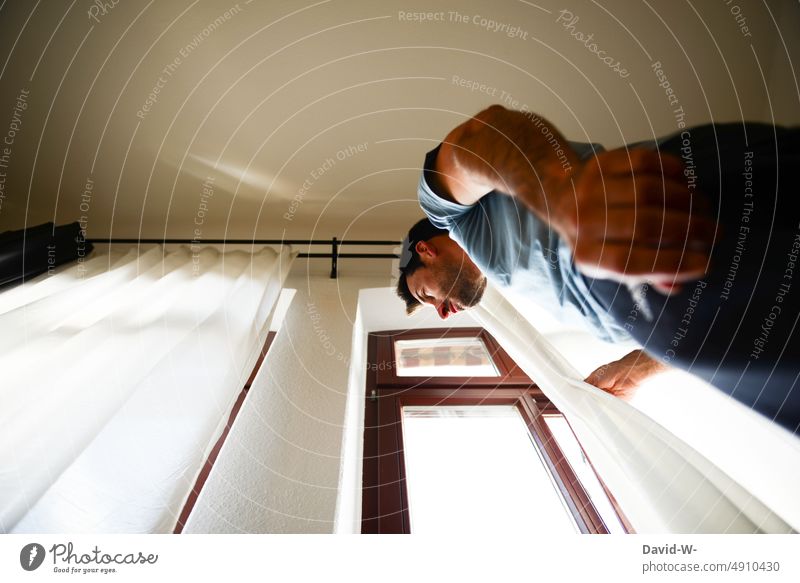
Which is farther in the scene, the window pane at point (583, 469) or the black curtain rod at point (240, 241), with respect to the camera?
the black curtain rod at point (240, 241)

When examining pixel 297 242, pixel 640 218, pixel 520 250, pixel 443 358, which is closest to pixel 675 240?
pixel 640 218

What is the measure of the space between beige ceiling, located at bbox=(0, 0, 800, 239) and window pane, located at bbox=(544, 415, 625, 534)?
1.20ft

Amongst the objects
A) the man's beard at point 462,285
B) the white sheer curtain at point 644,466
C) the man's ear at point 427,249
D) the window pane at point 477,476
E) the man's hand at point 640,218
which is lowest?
the window pane at point 477,476

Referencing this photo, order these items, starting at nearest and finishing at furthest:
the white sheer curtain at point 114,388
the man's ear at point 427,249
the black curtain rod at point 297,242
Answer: the white sheer curtain at point 114,388 → the man's ear at point 427,249 → the black curtain rod at point 297,242

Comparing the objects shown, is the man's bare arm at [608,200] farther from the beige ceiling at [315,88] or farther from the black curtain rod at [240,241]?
the black curtain rod at [240,241]

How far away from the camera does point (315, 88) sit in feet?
1.94

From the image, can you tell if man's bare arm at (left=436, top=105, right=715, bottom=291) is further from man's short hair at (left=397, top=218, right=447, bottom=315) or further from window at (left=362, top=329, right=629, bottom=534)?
window at (left=362, top=329, right=629, bottom=534)

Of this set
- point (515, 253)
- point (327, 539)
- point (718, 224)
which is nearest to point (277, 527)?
point (327, 539)

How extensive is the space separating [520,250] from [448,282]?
0.39 feet

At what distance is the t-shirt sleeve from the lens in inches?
19.5

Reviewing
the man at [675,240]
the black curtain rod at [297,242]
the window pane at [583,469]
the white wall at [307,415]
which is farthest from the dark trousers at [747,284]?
the black curtain rod at [297,242]

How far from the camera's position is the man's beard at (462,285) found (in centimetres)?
53

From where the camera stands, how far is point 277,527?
420 mm

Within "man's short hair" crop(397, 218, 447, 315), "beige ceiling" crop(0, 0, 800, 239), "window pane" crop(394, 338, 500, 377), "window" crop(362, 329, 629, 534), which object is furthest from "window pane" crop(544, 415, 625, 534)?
"beige ceiling" crop(0, 0, 800, 239)
